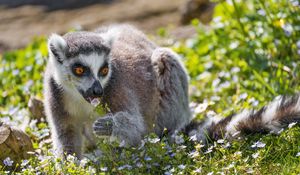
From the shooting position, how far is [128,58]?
6.19m

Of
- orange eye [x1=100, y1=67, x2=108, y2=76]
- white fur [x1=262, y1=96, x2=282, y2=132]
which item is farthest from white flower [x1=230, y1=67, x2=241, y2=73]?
orange eye [x1=100, y1=67, x2=108, y2=76]

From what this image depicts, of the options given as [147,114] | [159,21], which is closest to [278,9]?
[147,114]

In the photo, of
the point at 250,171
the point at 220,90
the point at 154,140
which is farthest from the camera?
the point at 220,90

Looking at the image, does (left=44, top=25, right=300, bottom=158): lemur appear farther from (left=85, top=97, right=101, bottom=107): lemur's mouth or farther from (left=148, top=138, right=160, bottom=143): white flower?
(left=148, top=138, right=160, bottom=143): white flower

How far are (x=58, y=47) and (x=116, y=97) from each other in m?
0.63

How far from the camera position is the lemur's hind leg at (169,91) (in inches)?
257

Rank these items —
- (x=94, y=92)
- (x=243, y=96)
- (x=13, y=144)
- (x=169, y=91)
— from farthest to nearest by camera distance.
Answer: (x=243, y=96), (x=169, y=91), (x=13, y=144), (x=94, y=92)

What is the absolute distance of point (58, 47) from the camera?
5.62 m

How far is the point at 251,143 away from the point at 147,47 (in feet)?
5.28

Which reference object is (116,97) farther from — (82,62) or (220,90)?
(220,90)

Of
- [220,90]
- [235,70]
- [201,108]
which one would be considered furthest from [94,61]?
[235,70]

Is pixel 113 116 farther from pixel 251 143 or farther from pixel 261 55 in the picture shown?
pixel 261 55

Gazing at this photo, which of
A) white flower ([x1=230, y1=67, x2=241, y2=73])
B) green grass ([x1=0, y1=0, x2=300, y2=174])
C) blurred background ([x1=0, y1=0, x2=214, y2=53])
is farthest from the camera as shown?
blurred background ([x1=0, y1=0, x2=214, y2=53])

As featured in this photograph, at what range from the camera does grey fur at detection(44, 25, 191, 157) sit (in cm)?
561
